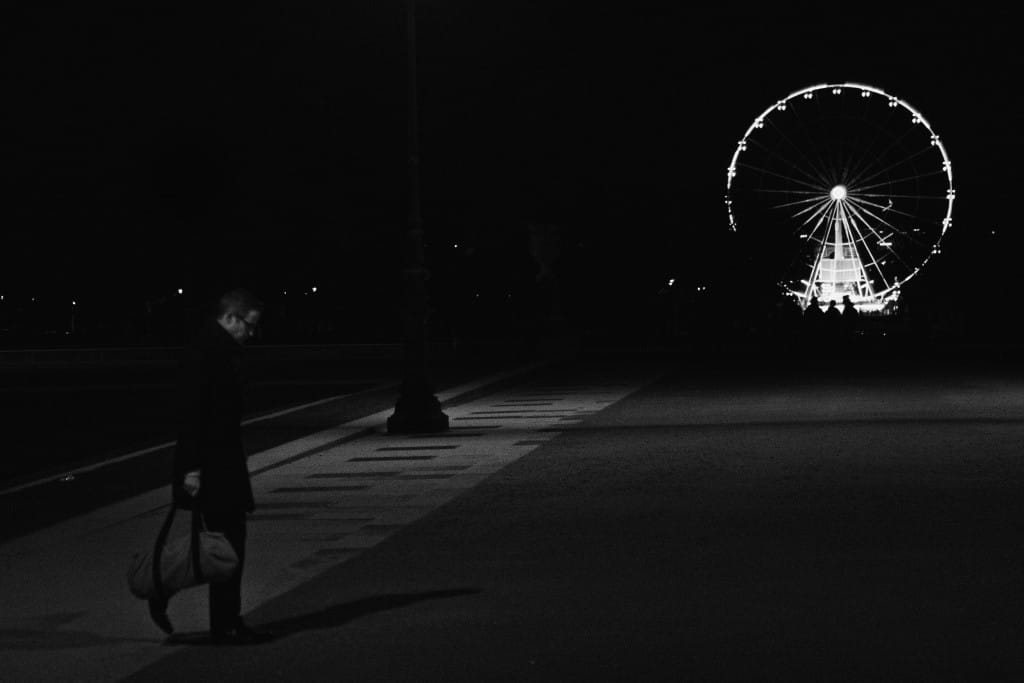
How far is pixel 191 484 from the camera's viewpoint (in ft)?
29.8

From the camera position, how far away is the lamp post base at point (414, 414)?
2486 centimetres

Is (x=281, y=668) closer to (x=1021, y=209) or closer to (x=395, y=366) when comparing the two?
Answer: (x=395, y=366)

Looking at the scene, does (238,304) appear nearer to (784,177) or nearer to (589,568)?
(589,568)

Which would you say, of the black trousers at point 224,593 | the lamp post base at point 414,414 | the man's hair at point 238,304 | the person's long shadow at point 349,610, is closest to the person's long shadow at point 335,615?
the person's long shadow at point 349,610

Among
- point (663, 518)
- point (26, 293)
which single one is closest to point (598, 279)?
point (26, 293)

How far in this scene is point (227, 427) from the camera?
9.27 metres

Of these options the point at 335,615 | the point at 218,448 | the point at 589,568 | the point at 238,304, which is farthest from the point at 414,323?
the point at 218,448

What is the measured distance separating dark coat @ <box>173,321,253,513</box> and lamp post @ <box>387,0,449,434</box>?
15335 mm

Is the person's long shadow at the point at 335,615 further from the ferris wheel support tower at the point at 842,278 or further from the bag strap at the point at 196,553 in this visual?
the ferris wheel support tower at the point at 842,278

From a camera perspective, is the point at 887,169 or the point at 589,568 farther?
the point at 887,169

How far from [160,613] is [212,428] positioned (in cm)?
90

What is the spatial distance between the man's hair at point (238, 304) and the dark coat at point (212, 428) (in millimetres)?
108

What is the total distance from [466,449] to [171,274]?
124 metres

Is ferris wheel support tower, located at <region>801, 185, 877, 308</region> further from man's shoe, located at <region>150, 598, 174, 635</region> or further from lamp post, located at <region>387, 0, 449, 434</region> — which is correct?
man's shoe, located at <region>150, 598, 174, 635</region>
